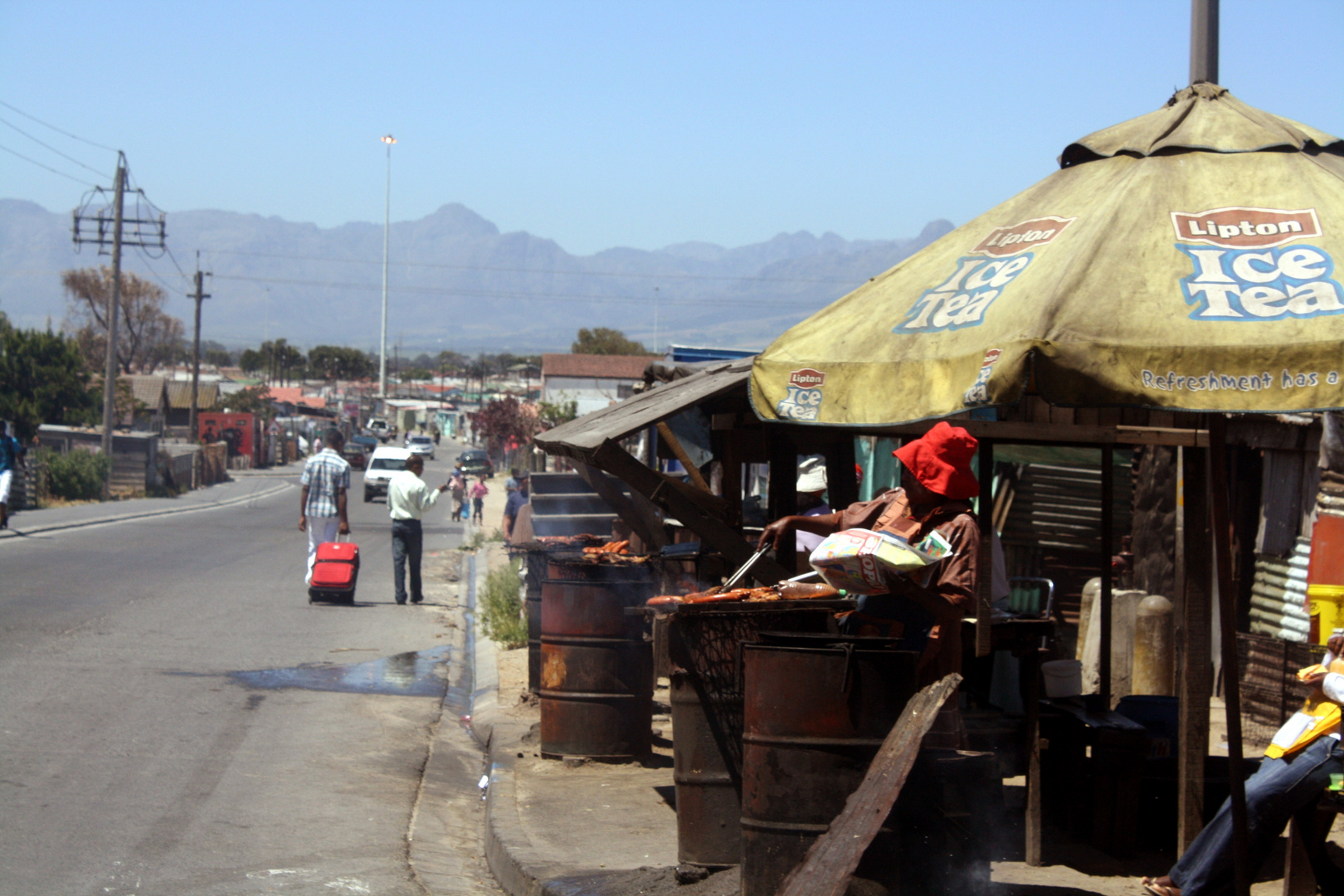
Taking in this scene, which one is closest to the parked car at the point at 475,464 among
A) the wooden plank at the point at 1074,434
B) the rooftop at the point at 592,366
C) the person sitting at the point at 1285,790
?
the rooftop at the point at 592,366

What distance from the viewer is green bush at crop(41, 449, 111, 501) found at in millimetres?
34594

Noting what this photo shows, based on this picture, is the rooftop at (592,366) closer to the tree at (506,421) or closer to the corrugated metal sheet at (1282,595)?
the tree at (506,421)

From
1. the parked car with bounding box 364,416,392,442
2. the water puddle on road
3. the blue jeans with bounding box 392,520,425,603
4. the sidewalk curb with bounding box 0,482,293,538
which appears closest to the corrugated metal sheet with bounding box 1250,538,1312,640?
the water puddle on road

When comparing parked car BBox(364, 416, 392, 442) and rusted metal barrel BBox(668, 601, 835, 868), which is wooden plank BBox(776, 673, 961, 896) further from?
parked car BBox(364, 416, 392, 442)

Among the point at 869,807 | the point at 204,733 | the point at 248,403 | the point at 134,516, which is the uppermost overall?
the point at 248,403

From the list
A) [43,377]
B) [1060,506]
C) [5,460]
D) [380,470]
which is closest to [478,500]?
[380,470]

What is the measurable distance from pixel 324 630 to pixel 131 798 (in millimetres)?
6568

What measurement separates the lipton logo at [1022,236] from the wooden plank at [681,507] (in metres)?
2.38

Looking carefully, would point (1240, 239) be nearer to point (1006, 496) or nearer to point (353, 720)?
Answer: point (353, 720)

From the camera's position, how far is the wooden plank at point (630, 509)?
8648mm

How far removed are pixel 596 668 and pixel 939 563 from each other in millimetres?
3272

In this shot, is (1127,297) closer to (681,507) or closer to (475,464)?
(681,507)

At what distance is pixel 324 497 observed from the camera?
49.3 ft

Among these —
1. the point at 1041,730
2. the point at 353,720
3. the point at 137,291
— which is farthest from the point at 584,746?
the point at 137,291
